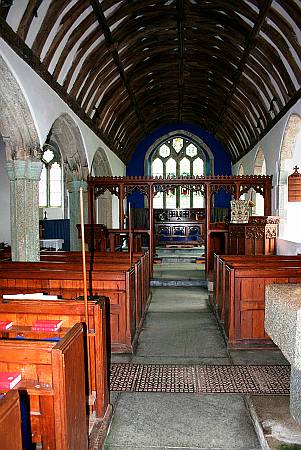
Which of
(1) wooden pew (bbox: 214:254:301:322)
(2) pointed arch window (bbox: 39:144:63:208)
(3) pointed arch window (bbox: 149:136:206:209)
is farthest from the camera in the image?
(3) pointed arch window (bbox: 149:136:206:209)

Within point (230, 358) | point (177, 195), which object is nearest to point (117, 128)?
point (177, 195)

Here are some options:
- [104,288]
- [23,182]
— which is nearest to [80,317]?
[104,288]

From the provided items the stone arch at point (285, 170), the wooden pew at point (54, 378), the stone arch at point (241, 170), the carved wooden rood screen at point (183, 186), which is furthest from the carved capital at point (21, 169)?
the stone arch at point (241, 170)

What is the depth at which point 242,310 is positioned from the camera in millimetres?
4074

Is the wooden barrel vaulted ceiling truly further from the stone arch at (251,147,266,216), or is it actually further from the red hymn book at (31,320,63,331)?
the red hymn book at (31,320,63,331)

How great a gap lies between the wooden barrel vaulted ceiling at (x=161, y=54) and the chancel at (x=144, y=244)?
0.13ft

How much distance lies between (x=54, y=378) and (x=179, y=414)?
133cm

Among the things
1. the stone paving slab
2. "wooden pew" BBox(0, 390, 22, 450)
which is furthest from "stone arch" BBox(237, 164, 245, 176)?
"wooden pew" BBox(0, 390, 22, 450)

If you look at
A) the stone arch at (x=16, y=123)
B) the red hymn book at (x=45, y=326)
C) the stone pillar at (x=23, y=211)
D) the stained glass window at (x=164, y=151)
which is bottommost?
the red hymn book at (x=45, y=326)

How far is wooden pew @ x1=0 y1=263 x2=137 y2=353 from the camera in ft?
13.2

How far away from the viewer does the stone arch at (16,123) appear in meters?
5.18

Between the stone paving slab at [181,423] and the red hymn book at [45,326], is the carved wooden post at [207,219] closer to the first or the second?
the stone paving slab at [181,423]

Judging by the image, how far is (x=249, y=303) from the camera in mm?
4074

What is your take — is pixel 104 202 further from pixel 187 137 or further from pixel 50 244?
pixel 187 137
